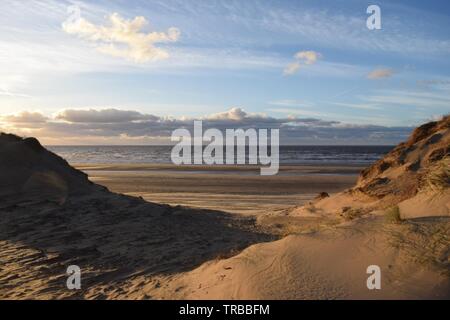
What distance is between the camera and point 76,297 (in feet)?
20.9

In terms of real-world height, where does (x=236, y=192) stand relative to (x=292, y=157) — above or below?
below

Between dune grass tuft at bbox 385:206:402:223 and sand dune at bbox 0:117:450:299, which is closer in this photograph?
sand dune at bbox 0:117:450:299

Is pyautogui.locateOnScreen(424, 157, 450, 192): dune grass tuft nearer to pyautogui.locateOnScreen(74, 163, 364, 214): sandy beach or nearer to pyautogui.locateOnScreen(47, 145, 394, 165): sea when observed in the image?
pyautogui.locateOnScreen(74, 163, 364, 214): sandy beach

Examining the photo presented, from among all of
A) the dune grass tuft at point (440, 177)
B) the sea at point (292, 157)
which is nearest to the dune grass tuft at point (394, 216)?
the dune grass tuft at point (440, 177)

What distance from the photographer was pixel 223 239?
9977mm

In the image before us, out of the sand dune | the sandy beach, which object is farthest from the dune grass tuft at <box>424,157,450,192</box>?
the sandy beach

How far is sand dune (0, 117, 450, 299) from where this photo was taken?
5.20m

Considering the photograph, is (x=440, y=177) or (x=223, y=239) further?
(x=223, y=239)

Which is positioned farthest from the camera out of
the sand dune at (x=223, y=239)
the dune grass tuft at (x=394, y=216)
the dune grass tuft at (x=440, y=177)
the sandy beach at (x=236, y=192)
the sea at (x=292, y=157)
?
the sea at (x=292, y=157)

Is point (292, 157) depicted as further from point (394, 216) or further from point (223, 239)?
point (394, 216)

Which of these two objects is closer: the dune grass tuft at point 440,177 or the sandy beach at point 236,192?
the dune grass tuft at point 440,177

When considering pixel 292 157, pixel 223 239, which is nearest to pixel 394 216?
pixel 223 239

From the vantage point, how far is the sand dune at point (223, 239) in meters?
5.20

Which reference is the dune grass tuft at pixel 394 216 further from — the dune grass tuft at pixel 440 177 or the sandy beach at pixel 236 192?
the sandy beach at pixel 236 192
